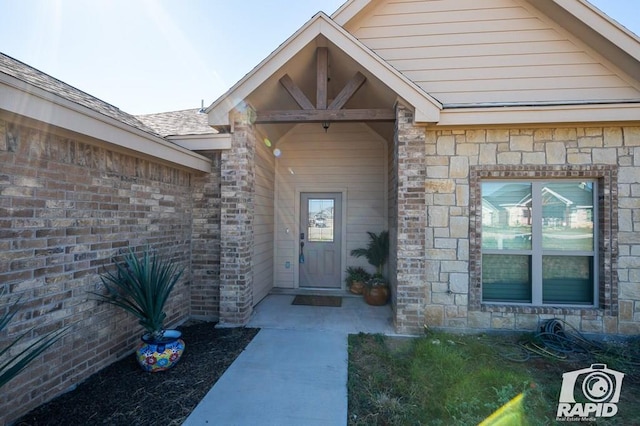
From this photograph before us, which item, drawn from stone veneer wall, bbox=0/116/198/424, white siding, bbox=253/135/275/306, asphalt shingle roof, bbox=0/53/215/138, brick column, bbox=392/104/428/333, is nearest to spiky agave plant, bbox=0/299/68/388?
stone veneer wall, bbox=0/116/198/424

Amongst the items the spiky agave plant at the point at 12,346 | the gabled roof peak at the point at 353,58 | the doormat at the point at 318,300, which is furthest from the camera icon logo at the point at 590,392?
the spiky agave plant at the point at 12,346

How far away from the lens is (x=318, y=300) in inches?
212

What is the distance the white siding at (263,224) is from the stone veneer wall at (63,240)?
1788 millimetres

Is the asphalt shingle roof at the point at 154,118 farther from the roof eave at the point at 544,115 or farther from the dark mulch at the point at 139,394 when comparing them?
the roof eave at the point at 544,115

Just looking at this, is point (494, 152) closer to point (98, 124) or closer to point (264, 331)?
point (264, 331)

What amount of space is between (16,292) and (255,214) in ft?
9.83

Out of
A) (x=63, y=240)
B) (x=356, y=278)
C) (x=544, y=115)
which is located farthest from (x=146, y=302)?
(x=544, y=115)

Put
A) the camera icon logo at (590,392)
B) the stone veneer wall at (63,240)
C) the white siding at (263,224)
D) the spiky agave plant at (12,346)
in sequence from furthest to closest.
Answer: the white siding at (263,224) < the camera icon logo at (590,392) < the stone veneer wall at (63,240) < the spiky agave plant at (12,346)

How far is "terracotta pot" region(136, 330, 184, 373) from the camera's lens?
9.35 feet

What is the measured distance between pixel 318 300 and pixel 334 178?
8.50 ft

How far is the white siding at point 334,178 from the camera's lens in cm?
606

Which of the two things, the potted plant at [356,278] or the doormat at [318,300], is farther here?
the potted plant at [356,278]

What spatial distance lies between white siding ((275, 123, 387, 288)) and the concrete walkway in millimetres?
1869

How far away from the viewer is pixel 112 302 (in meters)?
2.87
